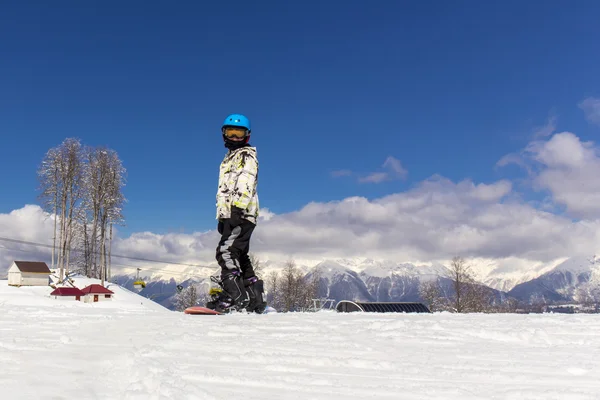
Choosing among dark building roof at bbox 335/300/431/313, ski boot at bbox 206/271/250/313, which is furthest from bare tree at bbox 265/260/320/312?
ski boot at bbox 206/271/250/313

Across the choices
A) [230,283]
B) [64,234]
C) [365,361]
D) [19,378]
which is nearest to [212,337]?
[365,361]

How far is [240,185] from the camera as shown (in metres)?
6.31

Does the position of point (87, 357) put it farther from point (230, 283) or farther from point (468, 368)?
point (230, 283)

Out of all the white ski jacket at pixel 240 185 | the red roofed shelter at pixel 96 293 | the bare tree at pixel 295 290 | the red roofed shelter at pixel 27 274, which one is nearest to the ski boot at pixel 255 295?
the white ski jacket at pixel 240 185

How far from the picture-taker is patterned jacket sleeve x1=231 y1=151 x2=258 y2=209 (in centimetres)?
627

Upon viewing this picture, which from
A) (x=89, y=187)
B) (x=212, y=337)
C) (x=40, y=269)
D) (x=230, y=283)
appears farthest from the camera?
(x=89, y=187)

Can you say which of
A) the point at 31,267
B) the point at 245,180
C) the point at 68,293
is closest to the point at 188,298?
the point at 31,267

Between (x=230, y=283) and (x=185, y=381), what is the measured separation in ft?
15.0

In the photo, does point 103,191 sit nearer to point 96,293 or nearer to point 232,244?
A: point 96,293

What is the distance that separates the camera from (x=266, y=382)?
1.77m

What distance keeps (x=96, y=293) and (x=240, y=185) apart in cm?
2871

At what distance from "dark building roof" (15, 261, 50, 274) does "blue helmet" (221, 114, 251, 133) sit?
116ft

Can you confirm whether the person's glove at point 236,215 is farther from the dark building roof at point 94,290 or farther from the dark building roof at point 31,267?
the dark building roof at point 31,267

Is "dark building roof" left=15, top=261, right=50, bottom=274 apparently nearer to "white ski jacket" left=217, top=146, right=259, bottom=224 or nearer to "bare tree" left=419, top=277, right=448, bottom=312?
"white ski jacket" left=217, top=146, right=259, bottom=224
